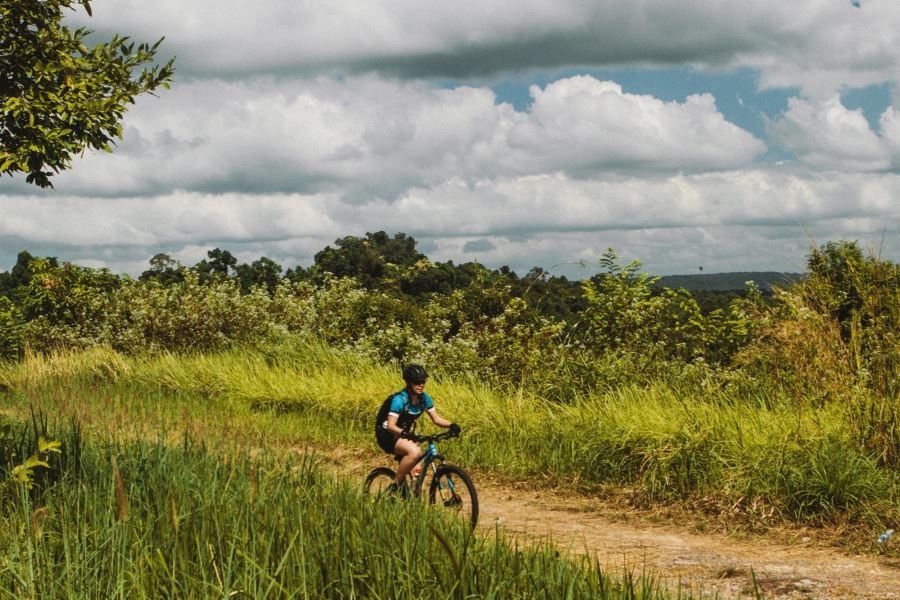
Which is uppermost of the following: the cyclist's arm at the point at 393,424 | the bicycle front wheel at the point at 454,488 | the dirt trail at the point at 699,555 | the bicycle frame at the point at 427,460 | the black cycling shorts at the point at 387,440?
the cyclist's arm at the point at 393,424

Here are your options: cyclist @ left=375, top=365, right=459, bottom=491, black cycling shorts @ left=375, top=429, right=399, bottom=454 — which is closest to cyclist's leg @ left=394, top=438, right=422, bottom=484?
cyclist @ left=375, top=365, right=459, bottom=491

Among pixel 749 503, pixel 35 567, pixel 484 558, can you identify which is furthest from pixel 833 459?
pixel 35 567

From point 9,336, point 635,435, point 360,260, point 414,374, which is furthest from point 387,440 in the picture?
point 360,260

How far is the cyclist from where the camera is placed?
8.57 m

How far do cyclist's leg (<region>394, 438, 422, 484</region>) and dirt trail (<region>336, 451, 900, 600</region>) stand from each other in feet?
3.80

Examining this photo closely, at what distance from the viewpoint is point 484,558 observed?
4.66m

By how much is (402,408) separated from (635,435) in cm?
293

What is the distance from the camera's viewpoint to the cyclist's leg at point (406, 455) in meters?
8.52

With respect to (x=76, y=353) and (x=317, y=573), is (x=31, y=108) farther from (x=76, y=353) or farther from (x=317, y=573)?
(x=76, y=353)

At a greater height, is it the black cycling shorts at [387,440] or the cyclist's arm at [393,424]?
the cyclist's arm at [393,424]

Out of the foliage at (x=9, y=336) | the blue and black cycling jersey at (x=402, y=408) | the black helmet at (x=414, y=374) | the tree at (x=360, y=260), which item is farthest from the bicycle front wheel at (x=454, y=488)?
the tree at (x=360, y=260)

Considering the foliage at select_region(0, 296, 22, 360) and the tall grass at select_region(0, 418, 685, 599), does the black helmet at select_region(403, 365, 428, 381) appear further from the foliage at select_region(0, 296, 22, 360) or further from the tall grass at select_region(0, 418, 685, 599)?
the foliage at select_region(0, 296, 22, 360)

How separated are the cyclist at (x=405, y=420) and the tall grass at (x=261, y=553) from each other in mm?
2689

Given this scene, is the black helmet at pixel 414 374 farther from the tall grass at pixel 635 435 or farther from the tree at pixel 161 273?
the tree at pixel 161 273
